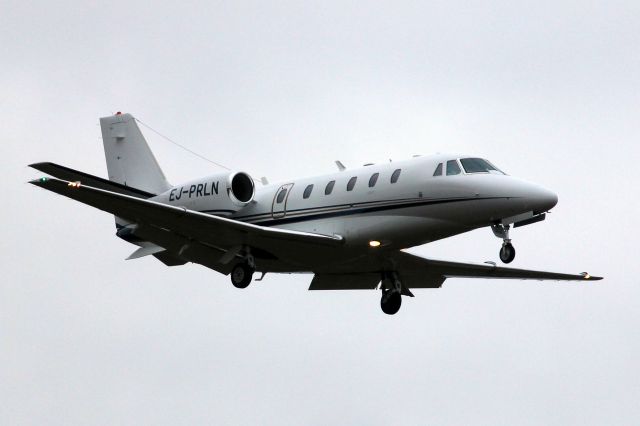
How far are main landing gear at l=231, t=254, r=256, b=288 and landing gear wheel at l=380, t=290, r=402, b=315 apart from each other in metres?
4.10

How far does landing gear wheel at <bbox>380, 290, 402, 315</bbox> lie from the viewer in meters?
32.7

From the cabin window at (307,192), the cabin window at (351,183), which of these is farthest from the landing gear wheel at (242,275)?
the cabin window at (351,183)

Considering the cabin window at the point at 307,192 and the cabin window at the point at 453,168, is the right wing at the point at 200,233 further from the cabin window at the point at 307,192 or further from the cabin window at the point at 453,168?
the cabin window at the point at 453,168

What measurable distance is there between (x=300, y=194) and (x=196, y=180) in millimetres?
3260

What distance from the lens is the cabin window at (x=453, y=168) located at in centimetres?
2831

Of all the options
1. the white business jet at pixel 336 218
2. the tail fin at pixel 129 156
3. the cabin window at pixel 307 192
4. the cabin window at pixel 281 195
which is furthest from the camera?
the tail fin at pixel 129 156

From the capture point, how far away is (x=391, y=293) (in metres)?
32.7

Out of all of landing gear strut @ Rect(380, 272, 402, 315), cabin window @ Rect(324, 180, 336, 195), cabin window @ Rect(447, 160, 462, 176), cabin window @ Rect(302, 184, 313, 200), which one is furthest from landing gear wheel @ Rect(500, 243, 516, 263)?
landing gear strut @ Rect(380, 272, 402, 315)

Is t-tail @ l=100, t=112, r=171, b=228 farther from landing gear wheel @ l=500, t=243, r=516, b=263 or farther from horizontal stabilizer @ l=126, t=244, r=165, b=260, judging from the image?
landing gear wheel @ l=500, t=243, r=516, b=263

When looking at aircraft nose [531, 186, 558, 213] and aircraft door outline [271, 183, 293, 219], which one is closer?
aircraft nose [531, 186, 558, 213]

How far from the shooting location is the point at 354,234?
29250mm

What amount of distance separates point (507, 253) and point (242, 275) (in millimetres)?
6651

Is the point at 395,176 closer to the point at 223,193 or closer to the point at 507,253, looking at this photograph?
the point at 507,253

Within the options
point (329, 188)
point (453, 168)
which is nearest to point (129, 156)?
point (329, 188)
